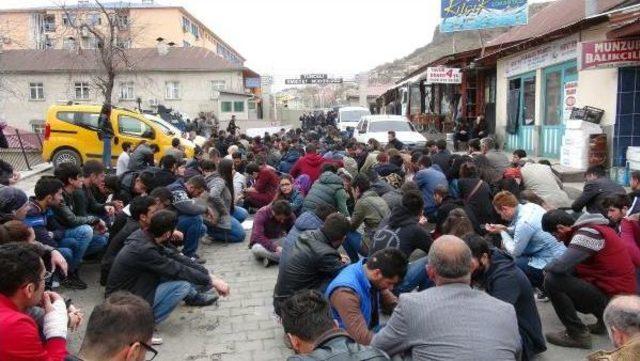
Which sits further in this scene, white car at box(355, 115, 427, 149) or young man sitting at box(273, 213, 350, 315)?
white car at box(355, 115, 427, 149)

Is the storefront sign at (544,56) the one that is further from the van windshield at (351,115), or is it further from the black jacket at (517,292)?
the van windshield at (351,115)

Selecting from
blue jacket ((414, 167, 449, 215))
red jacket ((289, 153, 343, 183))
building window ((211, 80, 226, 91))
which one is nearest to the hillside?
building window ((211, 80, 226, 91))

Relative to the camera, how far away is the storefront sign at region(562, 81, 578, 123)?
13383 millimetres

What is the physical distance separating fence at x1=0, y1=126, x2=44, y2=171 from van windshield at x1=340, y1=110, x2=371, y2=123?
13.7 meters

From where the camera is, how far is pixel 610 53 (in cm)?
1048

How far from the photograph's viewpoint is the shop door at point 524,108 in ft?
54.1

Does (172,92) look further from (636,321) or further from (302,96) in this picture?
(302,96)

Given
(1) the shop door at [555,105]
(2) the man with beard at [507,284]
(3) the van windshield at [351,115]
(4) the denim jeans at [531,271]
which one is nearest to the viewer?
(2) the man with beard at [507,284]

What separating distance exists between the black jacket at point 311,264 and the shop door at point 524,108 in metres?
13.4

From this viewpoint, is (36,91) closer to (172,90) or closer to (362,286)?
(172,90)

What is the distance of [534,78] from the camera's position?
16.2m

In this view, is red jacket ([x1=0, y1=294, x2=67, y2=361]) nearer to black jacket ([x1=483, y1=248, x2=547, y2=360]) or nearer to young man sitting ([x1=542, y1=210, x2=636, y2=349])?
black jacket ([x1=483, y1=248, x2=547, y2=360])

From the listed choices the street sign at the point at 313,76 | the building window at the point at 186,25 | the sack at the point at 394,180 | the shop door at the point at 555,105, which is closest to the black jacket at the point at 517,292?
the sack at the point at 394,180

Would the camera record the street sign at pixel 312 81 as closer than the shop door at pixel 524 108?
No
